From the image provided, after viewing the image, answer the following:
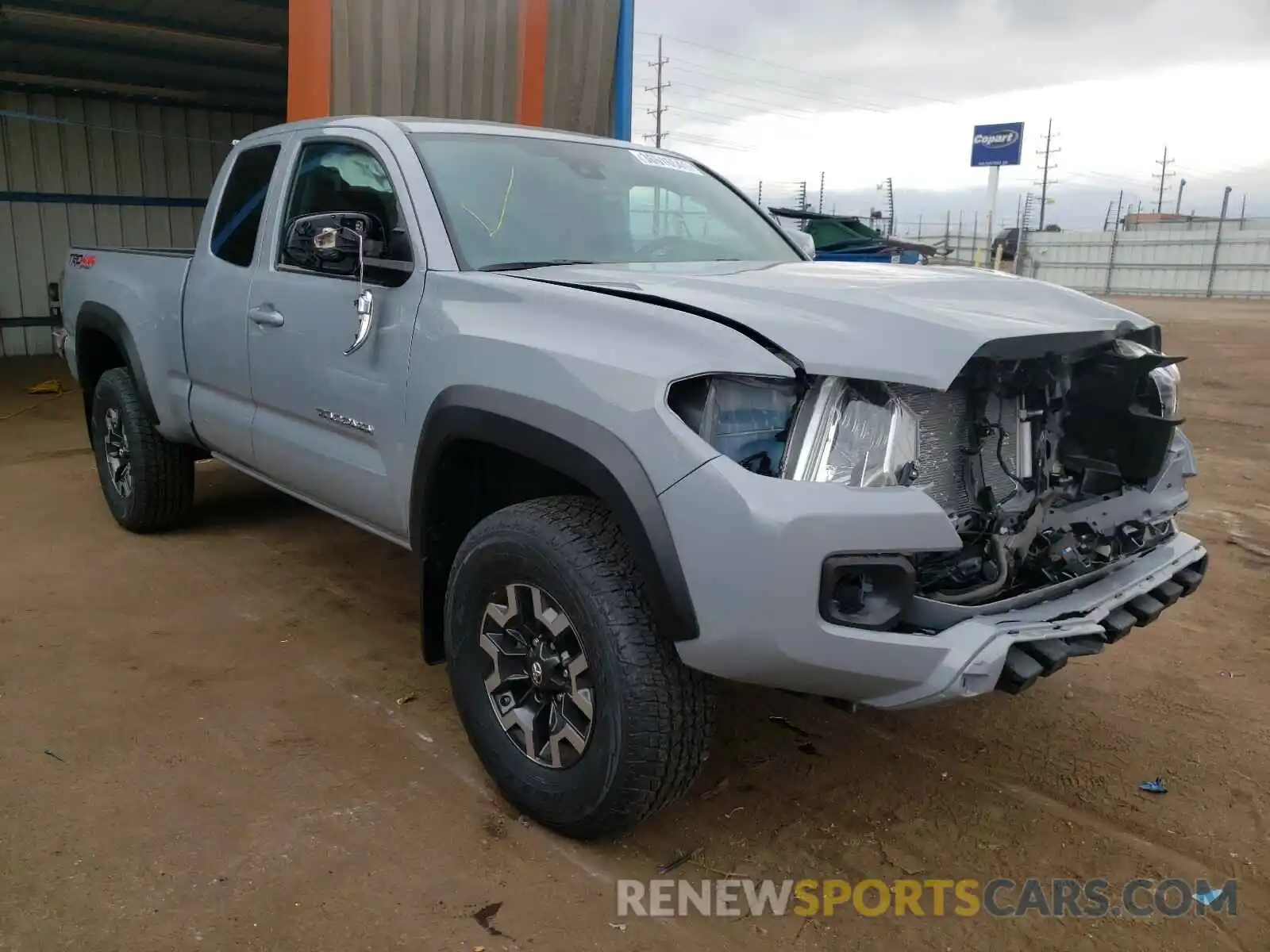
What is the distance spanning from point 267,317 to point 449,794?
1964 millimetres

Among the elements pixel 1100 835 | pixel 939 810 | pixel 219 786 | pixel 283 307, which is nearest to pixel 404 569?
pixel 283 307

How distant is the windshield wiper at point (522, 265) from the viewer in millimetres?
3121

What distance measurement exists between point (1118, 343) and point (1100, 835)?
1.40 metres

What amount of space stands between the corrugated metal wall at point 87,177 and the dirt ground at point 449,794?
10.3 m

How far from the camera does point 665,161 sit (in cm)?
426

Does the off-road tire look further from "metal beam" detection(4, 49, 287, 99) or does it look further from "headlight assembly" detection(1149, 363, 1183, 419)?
"metal beam" detection(4, 49, 287, 99)

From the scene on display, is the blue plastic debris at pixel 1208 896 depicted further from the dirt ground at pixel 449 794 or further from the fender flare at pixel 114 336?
the fender flare at pixel 114 336

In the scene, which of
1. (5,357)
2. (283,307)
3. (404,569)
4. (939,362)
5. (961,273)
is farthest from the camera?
(5,357)

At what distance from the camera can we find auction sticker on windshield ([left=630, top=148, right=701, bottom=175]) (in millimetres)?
4105

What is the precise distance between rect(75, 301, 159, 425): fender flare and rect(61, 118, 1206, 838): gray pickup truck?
1.34m

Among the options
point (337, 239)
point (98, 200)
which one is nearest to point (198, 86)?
point (98, 200)

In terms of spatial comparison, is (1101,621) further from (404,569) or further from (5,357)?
(5,357)

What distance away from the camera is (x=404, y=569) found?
5035 millimetres

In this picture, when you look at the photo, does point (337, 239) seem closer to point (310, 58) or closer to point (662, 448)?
point (662, 448)
